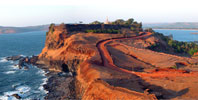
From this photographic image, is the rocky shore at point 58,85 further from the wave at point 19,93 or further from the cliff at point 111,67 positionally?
the wave at point 19,93

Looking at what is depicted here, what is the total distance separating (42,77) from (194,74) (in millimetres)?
40839

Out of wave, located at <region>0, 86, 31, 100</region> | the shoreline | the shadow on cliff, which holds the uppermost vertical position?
the shadow on cliff

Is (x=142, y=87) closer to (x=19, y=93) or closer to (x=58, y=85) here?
(x=58, y=85)

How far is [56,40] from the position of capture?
71.9 meters

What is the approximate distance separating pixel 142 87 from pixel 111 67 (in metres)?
12.3

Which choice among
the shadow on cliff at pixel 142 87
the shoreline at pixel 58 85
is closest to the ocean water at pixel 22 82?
the shoreline at pixel 58 85

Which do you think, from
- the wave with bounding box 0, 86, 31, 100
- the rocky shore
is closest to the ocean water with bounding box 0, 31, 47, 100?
the wave with bounding box 0, 86, 31, 100

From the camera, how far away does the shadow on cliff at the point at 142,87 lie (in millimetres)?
27827

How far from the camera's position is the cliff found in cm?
2821

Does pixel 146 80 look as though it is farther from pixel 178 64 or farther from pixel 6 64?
pixel 6 64

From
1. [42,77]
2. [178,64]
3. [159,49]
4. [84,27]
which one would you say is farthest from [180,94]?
[84,27]

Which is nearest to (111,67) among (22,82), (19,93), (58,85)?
(58,85)

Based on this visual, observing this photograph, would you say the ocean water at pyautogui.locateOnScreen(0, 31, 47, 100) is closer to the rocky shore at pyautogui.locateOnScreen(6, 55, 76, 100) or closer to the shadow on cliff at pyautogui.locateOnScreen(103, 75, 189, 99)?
the rocky shore at pyautogui.locateOnScreen(6, 55, 76, 100)

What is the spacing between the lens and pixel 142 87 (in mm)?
30984
